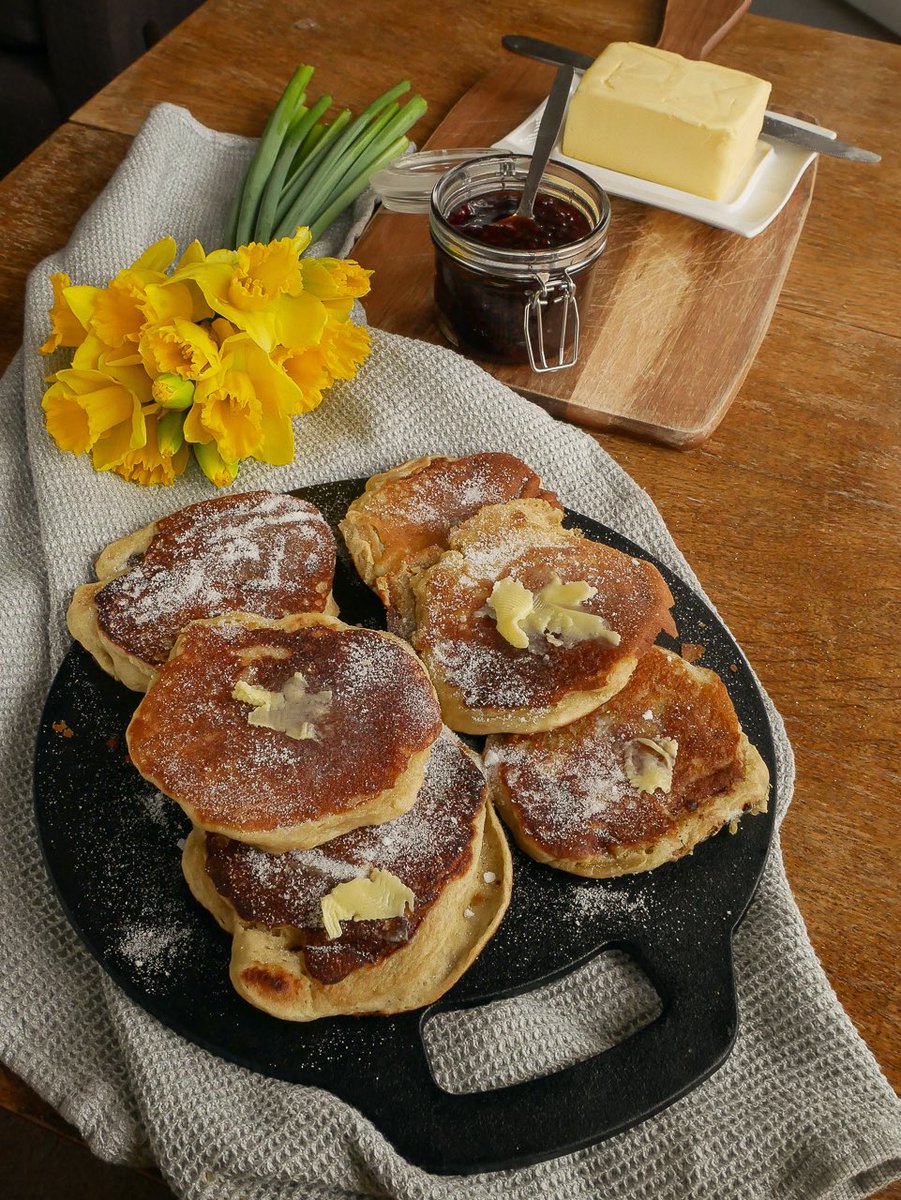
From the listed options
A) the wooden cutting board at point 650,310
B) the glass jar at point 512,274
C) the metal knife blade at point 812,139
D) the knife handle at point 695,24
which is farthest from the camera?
the knife handle at point 695,24

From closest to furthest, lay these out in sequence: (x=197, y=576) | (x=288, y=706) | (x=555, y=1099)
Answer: (x=555, y=1099), (x=288, y=706), (x=197, y=576)

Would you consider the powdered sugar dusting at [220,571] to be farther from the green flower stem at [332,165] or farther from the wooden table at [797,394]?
the green flower stem at [332,165]

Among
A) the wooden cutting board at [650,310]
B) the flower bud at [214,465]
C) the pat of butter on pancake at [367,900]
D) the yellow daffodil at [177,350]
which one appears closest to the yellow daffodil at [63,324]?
the yellow daffodil at [177,350]

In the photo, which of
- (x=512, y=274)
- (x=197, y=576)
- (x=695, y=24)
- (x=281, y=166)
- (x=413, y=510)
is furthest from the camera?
(x=695, y=24)

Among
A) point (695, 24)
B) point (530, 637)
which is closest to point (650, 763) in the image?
point (530, 637)

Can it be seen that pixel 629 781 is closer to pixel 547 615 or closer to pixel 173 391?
pixel 547 615

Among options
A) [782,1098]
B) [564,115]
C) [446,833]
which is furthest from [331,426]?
[782,1098]
